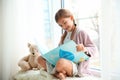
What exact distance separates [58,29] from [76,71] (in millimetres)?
Answer: 834

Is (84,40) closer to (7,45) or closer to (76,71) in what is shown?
(76,71)

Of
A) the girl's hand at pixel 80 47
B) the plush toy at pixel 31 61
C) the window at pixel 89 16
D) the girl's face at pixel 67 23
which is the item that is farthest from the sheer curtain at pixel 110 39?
the plush toy at pixel 31 61

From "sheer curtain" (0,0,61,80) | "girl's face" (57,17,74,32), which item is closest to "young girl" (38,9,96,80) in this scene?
"girl's face" (57,17,74,32)

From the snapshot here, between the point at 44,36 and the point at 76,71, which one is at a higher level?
the point at 44,36

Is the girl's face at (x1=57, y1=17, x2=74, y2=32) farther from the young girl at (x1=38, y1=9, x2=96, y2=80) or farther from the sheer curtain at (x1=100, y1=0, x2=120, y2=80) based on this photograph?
the sheer curtain at (x1=100, y1=0, x2=120, y2=80)

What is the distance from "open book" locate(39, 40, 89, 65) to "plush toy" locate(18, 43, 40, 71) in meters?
0.39

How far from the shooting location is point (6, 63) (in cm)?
188

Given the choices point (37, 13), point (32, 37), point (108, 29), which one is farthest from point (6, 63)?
point (108, 29)

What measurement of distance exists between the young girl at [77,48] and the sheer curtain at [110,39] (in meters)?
0.29

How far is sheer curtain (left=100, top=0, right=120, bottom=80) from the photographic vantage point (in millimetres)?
1021

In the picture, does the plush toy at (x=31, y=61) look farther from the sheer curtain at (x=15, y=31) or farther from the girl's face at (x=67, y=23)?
the girl's face at (x=67, y=23)

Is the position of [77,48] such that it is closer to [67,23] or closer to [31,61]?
[67,23]

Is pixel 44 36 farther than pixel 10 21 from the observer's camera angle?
Yes

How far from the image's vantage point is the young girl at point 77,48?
1342 mm
